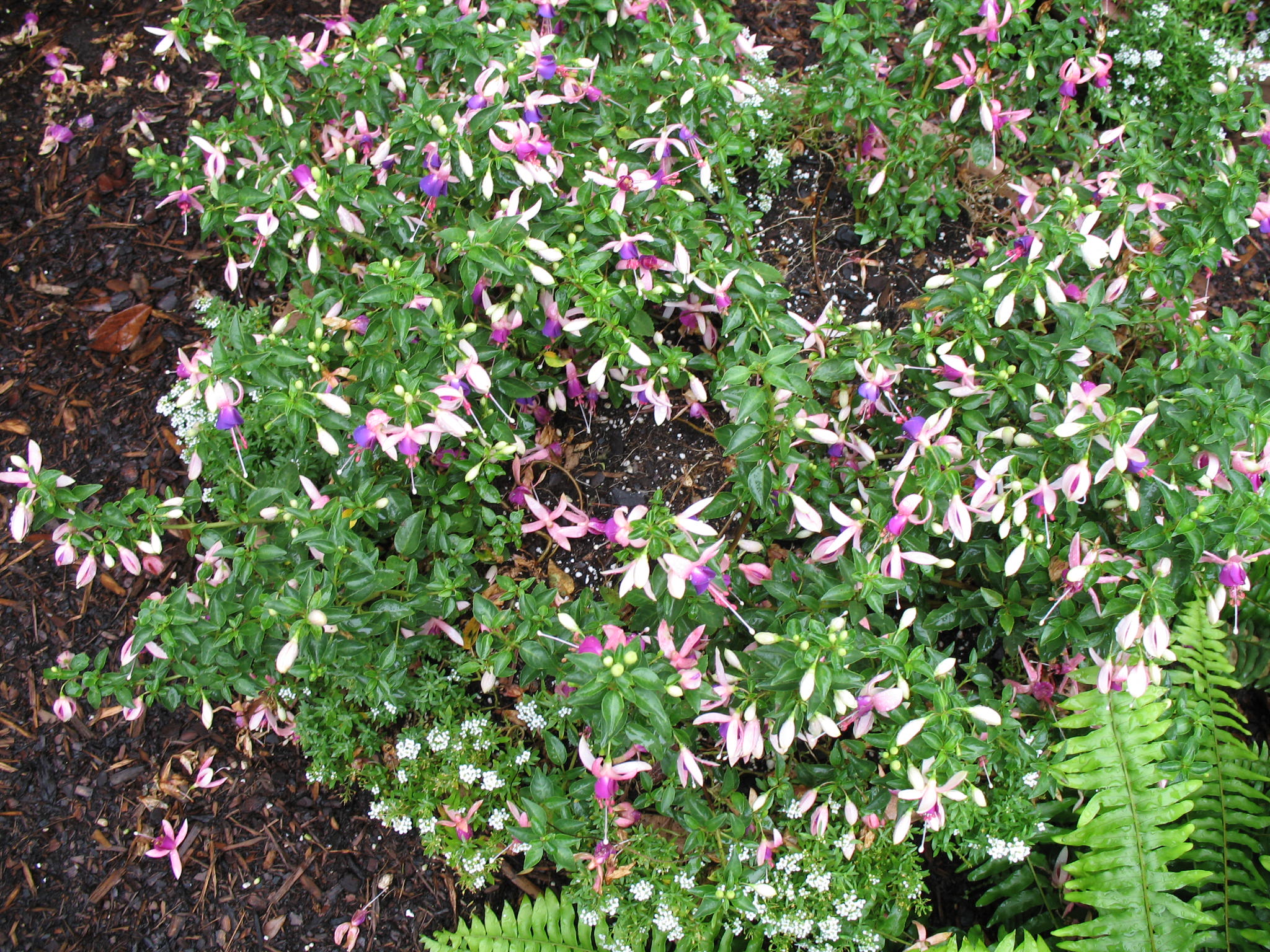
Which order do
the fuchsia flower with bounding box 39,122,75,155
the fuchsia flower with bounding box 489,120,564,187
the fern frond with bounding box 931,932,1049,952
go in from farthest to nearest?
1. the fuchsia flower with bounding box 39,122,75,155
2. the fuchsia flower with bounding box 489,120,564,187
3. the fern frond with bounding box 931,932,1049,952

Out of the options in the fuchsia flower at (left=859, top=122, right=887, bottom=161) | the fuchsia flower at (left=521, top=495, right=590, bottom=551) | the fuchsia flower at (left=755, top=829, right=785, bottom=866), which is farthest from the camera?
the fuchsia flower at (left=859, top=122, right=887, bottom=161)

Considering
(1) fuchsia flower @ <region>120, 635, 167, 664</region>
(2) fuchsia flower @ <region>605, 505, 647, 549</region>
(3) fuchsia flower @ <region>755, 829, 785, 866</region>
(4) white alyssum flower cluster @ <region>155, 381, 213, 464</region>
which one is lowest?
(3) fuchsia flower @ <region>755, 829, 785, 866</region>

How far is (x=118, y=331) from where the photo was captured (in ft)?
11.0

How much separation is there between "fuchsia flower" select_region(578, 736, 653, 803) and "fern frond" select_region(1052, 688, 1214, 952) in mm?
1022

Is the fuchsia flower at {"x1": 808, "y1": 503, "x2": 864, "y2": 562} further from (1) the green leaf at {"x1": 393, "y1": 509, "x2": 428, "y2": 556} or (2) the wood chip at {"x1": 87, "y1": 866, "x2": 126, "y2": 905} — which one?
(2) the wood chip at {"x1": 87, "y1": 866, "x2": 126, "y2": 905}

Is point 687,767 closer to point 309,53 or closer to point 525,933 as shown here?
point 525,933

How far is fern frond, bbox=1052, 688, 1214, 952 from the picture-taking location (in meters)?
2.06

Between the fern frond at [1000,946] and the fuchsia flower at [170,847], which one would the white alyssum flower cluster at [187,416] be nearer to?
the fuchsia flower at [170,847]

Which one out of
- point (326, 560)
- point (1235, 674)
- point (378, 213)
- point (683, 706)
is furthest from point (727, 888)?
point (378, 213)

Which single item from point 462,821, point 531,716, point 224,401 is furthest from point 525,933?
point 224,401

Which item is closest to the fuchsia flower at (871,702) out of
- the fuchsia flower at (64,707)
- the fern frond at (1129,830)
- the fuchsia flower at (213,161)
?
the fern frond at (1129,830)

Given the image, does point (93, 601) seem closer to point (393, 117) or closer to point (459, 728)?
point (459, 728)

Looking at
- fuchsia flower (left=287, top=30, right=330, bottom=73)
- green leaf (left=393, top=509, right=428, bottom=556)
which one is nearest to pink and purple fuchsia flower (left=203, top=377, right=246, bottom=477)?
green leaf (left=393, top=509, right=428, bottom=556)

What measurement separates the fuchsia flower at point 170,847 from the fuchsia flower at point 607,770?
141 centimetres
